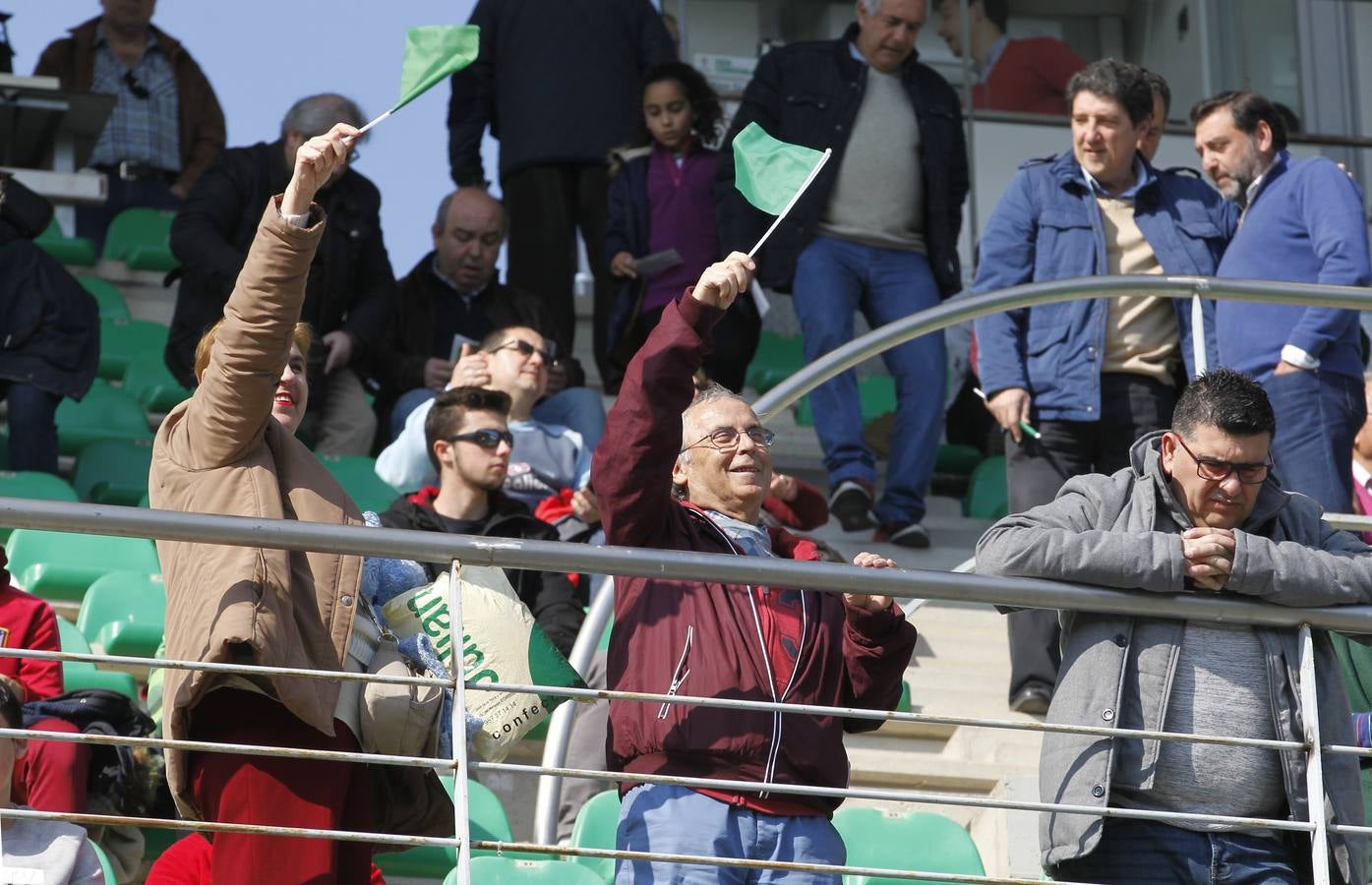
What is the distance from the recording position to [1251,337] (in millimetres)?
6074

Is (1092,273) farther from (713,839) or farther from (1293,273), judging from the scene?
(713,839)

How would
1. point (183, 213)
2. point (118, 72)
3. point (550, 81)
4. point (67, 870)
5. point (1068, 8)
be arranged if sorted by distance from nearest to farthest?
point (67, 870), point (183, 213), point (550, 81), point (118, 72), point (1068, 8)

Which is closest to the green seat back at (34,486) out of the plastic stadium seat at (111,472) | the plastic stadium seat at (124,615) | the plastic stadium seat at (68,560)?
the plastic stadium seat at (68,560)

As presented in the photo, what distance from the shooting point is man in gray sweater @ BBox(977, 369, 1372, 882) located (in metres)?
3.88

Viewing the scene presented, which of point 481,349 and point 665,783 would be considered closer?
point 665,783

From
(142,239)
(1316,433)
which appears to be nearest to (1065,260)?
(1316,433)

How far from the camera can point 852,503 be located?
7.11 m

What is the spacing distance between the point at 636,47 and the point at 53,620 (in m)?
4.57

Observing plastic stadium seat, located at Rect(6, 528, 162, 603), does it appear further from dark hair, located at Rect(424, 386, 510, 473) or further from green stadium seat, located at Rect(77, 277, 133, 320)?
green stadium seat, located at Rect(77, 277, 133, 320)

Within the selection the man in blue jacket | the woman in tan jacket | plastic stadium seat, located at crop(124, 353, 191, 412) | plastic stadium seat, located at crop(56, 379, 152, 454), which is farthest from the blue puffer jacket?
plastic stadium seat, located at crop(124, 353, 191, 412)

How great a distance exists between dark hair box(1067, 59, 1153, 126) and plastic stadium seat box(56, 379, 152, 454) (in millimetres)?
3670

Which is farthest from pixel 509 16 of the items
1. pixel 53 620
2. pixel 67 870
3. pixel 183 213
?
pixel 67 870

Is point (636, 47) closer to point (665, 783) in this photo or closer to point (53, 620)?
point (53, 620)

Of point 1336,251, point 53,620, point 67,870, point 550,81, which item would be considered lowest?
point 67,870
